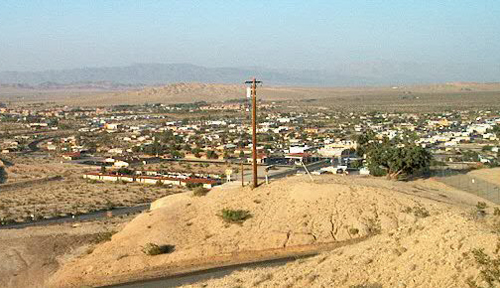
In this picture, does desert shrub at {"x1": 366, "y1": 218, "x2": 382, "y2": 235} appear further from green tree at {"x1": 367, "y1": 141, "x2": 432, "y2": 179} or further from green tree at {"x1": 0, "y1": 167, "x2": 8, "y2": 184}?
green tree at {"x1": 0, "y1": 167, "x2": 8, "y2": 184}

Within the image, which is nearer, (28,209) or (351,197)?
(351,197)

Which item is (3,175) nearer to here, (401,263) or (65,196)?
(65,196)

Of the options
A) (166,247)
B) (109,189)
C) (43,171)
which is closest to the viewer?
(166,247)

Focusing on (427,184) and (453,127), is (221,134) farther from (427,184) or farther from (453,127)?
(427,184)

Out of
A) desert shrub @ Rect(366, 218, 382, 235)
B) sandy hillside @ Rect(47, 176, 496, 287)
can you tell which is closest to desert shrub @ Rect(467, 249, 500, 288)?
sandy hillside @ Rect(47, 176, 496, 287)

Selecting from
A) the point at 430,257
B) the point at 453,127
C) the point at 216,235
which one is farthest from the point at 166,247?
the point at 453,127

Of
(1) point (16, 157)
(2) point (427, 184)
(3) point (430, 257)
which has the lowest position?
(1) point (16, 157)

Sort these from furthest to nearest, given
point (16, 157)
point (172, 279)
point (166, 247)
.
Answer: point (16, 157)
point (166, 247)
point (172, 279)
